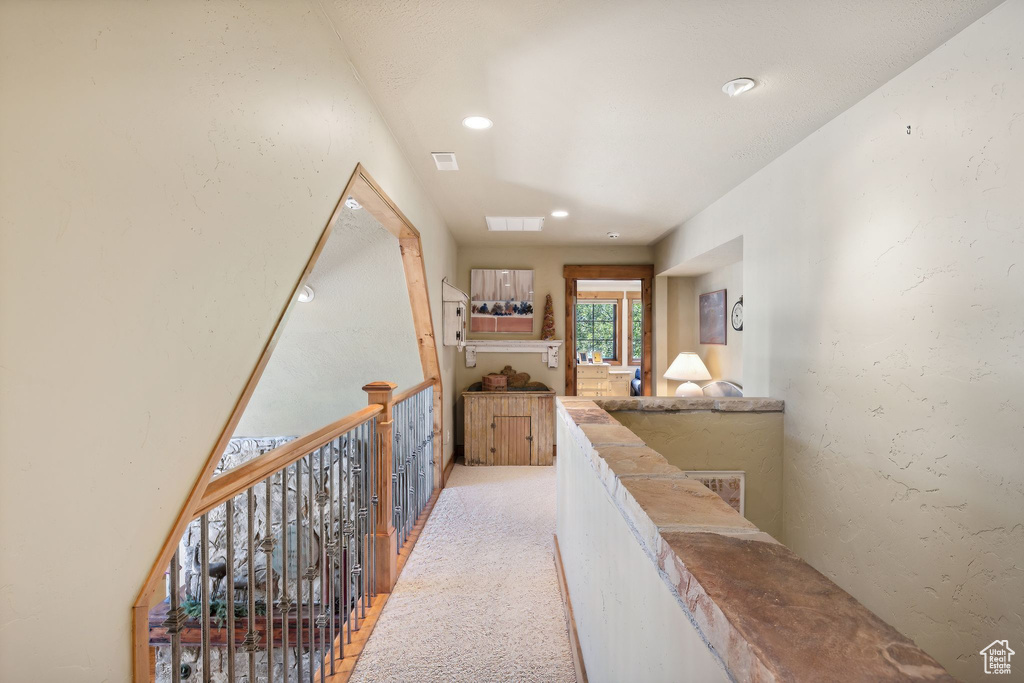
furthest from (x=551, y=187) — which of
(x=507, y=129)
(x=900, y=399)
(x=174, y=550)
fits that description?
(x=174, y=550)

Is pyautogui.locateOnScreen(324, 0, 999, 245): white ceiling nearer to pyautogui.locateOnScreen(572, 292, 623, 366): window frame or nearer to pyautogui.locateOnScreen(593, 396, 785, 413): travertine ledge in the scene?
pyautogui.locateOnScreen(593, 396, 785, 413): travertine ledge

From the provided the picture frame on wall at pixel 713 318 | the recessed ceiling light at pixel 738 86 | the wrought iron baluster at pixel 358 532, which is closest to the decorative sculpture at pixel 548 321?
the picture frame on wall at pixel 713 318

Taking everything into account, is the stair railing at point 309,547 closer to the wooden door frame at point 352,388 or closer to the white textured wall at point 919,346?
the wooden door frame at point 352,388

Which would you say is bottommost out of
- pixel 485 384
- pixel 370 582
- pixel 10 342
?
pixel 370 582

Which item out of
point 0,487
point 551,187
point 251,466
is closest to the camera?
point 0,487

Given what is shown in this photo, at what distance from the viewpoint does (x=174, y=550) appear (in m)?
1.07

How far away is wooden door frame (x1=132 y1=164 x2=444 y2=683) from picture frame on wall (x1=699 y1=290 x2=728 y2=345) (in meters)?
3.01

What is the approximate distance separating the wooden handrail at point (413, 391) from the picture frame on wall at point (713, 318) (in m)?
3.06

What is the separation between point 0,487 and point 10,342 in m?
0.20

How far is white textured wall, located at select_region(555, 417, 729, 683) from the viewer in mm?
802

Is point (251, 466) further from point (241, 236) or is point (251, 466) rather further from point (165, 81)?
point (165, 81)

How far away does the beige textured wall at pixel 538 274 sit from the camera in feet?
18.7

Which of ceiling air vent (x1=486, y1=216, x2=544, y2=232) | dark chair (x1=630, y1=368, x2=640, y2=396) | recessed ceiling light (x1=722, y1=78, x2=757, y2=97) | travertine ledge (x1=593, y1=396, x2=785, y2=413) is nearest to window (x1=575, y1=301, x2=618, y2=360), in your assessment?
dark chair (x1=630, y1=368, x2=640, y2=396)

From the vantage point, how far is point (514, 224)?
15.3 feet
